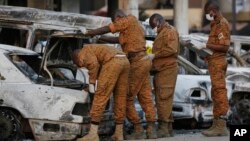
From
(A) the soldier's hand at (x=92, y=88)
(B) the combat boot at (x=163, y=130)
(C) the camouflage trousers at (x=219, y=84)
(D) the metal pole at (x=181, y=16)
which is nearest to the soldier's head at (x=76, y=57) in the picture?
(A) the soldier's hand at (x=92, y=88)

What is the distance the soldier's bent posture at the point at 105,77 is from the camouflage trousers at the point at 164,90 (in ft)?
2.50

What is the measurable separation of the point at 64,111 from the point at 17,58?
1.07 metres

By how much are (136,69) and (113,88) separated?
65 centimetres

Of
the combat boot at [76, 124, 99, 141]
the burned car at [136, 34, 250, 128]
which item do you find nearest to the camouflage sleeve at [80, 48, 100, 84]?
the combat boot at [76, 124, 99, 141]

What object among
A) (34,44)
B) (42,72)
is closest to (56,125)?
(42,72)

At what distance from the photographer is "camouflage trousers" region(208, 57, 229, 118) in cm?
1097

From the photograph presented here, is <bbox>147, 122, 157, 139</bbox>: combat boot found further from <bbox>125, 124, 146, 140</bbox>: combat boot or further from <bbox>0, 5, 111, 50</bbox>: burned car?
<bbox>0, 5, 111, 50</bbox>: burned car

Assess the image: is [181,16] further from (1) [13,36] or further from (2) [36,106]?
(2) [36,106]

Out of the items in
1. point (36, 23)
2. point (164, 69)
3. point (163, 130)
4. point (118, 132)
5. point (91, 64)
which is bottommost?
point (163, 130)

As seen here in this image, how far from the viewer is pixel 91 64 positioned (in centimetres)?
987

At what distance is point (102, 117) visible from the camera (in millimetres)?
10422

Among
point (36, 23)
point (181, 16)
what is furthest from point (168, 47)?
point (181, 16)

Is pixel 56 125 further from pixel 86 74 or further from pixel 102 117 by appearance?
pixel 86 74

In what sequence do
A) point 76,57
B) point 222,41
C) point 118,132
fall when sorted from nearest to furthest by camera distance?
1. point 76,57
2. point 118,132
3. point 222,41
